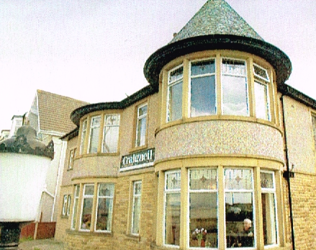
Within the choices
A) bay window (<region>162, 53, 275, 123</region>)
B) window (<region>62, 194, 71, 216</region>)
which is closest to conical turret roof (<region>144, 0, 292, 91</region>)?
bay window (<region>162, 53, 275, 123</region>)

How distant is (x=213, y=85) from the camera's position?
763 cm

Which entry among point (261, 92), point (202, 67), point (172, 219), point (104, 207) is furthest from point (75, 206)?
point (261, 92)

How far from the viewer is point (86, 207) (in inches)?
474

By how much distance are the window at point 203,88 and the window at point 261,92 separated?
4.16 ft

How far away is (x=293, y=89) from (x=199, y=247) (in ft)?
20.0

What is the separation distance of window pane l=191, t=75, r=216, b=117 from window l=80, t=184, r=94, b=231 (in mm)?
6614

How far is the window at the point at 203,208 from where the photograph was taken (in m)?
6.64

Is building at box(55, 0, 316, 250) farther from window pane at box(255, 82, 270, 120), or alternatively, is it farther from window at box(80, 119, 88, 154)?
window at box(80, 119, 88, 154)

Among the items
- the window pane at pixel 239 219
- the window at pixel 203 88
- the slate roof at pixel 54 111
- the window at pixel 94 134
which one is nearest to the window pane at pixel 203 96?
the window at pixel 203 88

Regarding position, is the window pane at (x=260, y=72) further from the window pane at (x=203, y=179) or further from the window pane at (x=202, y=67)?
the window pane at (x=203, y=179)

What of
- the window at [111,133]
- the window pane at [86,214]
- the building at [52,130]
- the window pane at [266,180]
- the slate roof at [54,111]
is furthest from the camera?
the slate roof at [54,111]

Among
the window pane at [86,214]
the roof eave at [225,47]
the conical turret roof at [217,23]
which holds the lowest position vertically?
the window pane at [86,214]

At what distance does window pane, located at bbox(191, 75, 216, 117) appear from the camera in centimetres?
755

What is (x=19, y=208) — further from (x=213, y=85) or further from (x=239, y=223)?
(x=213, y=85)
